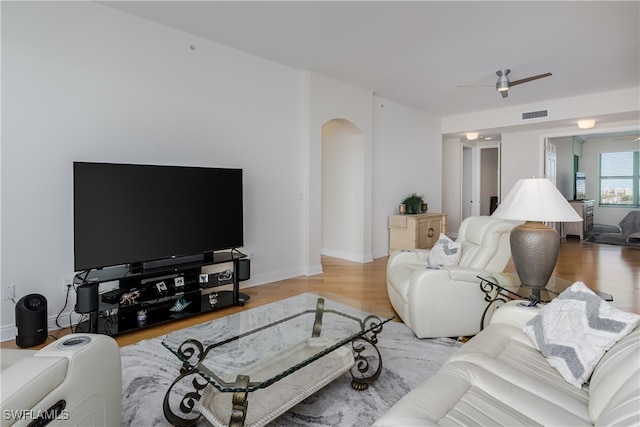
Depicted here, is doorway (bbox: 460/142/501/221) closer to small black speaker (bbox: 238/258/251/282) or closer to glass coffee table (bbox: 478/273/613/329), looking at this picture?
glass coffee table (bbox: 478/273/613/329)

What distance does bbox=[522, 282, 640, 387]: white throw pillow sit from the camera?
4.71 feet

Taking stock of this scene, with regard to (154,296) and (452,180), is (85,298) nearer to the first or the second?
(154,296)

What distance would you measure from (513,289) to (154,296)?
9.68 ft

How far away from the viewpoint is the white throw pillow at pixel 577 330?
144 centimetres

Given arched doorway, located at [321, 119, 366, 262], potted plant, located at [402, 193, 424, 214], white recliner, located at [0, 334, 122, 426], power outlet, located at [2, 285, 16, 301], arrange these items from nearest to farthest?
white recliner, located at [0, 334, 122, 426]
power outlet, located at [2, 285, 16, 301]
arched doorway, located at [321, 119, 366, 262]
potted plant, located at [402, 193, 424, 214]

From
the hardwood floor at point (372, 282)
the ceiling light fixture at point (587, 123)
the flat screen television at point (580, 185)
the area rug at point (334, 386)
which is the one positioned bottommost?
the area rug at point (334, 386)

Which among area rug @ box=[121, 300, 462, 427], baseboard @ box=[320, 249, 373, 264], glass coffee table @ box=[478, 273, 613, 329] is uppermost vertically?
glass coffee table @ box=[478, 273, 613, 329]

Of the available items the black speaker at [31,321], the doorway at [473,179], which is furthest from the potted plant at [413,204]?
the black speaker at [31,321]

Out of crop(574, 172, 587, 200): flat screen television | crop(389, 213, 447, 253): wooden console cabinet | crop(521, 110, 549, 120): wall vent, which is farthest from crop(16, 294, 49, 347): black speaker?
crop(574, 172, 587, 200): flat screen television

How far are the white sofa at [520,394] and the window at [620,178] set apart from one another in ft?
36.3

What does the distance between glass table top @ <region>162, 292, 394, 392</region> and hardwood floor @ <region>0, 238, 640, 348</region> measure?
3.61 feet

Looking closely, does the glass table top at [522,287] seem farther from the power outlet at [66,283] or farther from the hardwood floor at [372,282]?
the power outlet at [66,283]

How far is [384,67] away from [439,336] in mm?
3362

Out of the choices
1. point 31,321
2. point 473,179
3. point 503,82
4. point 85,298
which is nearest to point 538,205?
point 503,82
